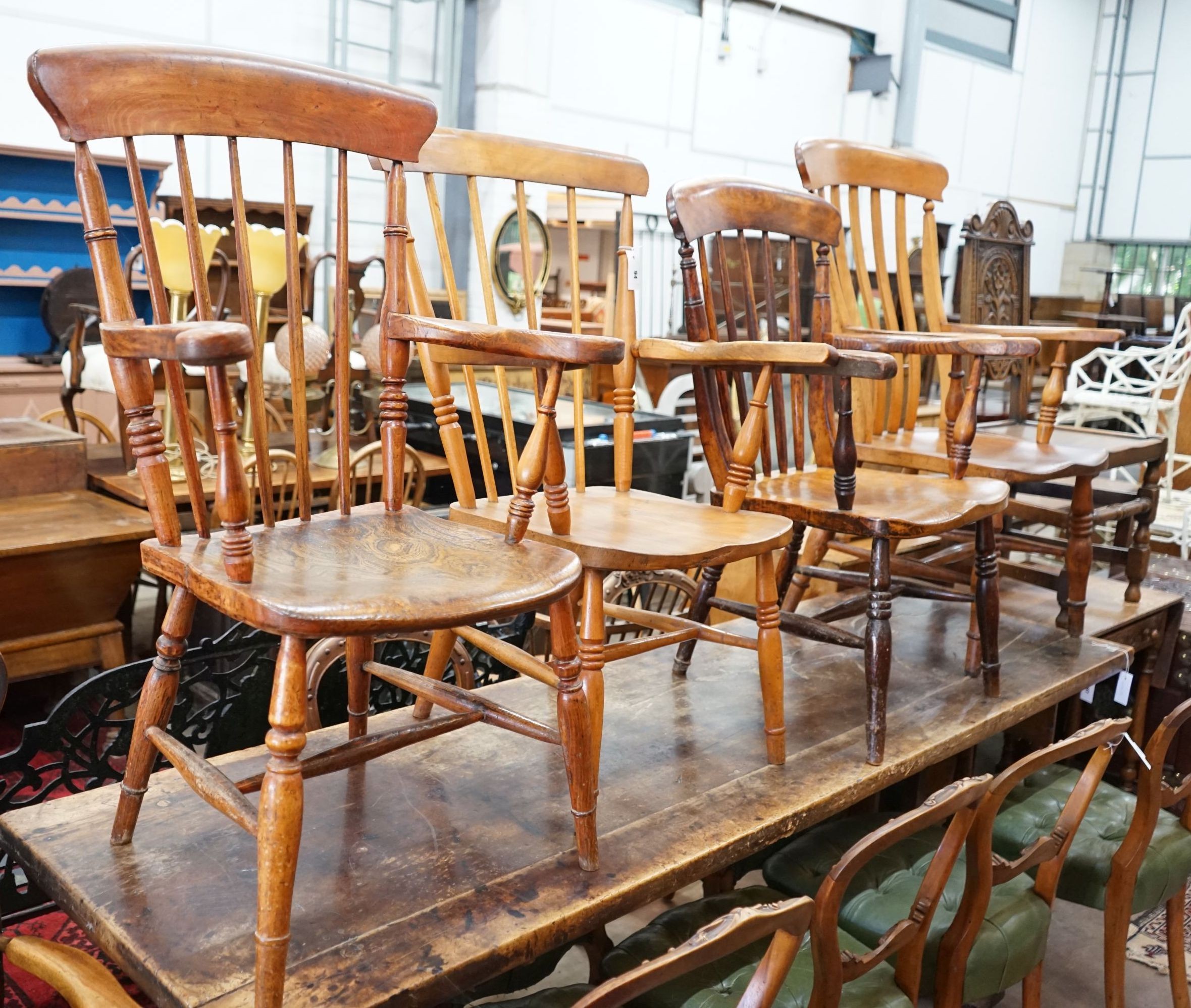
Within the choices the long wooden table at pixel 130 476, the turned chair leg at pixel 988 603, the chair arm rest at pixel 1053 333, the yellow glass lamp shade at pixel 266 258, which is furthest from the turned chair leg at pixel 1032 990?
the yellow glass lamp shade at pixel 266 258

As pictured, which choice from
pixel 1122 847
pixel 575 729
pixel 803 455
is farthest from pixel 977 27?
pixel 575 729

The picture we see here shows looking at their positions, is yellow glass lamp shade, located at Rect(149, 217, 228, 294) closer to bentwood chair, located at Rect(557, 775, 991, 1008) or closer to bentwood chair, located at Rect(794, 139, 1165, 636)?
bentwood chair, located at Rect(794, 139, 1165, 636)

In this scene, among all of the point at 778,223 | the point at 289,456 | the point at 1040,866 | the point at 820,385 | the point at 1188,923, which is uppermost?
the point at 778,223

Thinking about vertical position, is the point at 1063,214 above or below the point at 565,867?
above

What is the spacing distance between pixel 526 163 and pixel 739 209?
456mm

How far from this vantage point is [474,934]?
54.8 inches

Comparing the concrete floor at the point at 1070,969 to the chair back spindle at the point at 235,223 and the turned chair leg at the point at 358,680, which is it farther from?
the chair back spindle at the point at 235,223

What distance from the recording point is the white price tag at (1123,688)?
3.18 m

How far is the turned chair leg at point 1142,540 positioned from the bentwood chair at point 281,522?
7.36ft

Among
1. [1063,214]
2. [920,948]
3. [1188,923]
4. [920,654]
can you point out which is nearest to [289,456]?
[920,654]

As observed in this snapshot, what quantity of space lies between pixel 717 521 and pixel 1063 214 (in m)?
11.6

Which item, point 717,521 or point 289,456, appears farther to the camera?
point 289,456

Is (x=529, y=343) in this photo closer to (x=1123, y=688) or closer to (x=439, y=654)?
(x=439, y=654)

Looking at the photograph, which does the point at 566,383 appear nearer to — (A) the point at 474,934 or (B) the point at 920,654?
(B) the point at 920,654
